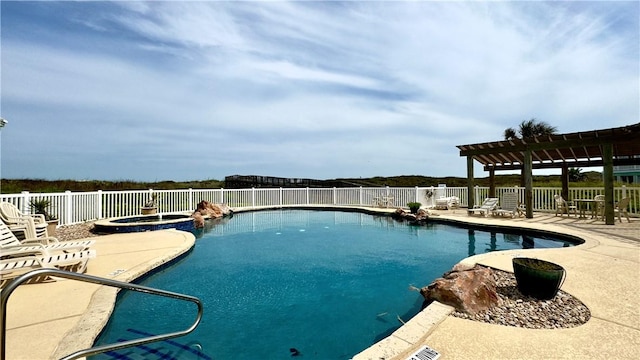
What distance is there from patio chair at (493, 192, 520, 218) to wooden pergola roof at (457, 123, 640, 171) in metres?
1.68

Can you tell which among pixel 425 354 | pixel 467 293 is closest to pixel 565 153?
pixel 467 293

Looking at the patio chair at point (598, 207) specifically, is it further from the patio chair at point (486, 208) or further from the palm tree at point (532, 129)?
the palm tree at point (532, 129)

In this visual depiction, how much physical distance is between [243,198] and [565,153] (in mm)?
14546

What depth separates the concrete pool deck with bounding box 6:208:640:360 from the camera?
7.44 ft

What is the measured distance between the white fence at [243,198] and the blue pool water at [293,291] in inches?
166

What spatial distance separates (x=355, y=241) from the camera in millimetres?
7902

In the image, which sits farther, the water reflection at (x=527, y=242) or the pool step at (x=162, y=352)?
the water reflection at (x=527, y=242)

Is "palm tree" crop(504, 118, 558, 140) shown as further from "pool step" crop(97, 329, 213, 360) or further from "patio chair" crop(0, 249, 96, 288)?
"patio chair" crop(0, 249, 96, 288)

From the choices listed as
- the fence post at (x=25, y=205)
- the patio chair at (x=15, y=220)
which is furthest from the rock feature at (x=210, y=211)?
the patio chair at (x=15, y=220)

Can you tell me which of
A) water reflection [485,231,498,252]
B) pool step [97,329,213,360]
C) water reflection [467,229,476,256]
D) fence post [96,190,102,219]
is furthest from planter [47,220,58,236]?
water reflection [485,231,498,252]

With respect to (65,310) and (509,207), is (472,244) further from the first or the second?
(65,310)

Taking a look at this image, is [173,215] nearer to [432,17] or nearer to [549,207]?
[432,17]

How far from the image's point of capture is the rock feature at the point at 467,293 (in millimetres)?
3043

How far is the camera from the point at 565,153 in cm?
1171
